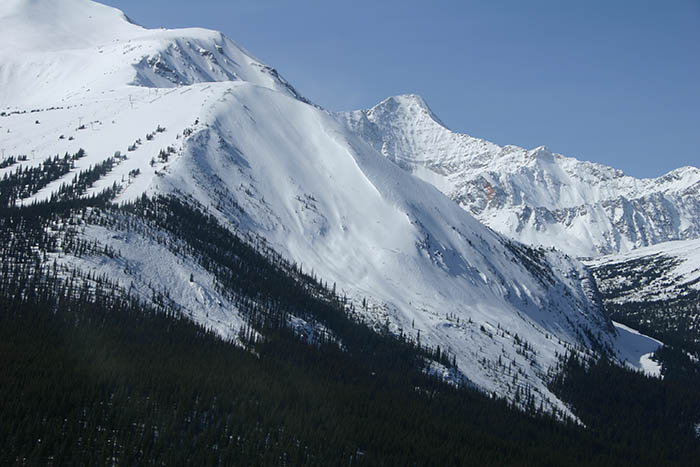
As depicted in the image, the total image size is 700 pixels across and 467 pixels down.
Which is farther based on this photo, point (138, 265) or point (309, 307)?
point (309, 307)

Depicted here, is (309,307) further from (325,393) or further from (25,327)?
(25,327)

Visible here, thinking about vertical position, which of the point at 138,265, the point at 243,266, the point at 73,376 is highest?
the point at 243,266

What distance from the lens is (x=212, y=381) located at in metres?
94.2

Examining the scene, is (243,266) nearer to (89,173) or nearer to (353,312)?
(353,312)

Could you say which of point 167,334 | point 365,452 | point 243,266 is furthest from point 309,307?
point 365,452

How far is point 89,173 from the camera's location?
604ft

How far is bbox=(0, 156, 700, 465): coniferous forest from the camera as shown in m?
76.6

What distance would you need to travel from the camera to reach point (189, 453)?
77.5 m

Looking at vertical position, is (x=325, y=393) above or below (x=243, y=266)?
below

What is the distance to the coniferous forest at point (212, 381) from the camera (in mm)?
76625

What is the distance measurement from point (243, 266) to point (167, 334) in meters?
55.7

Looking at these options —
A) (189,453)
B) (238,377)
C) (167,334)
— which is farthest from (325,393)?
(189,453)

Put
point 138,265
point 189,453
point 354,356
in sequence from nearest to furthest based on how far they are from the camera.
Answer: point 189,453 < point 138,265 < point 354,356

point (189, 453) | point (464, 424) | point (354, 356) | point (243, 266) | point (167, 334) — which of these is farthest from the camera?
point (243, 266)
